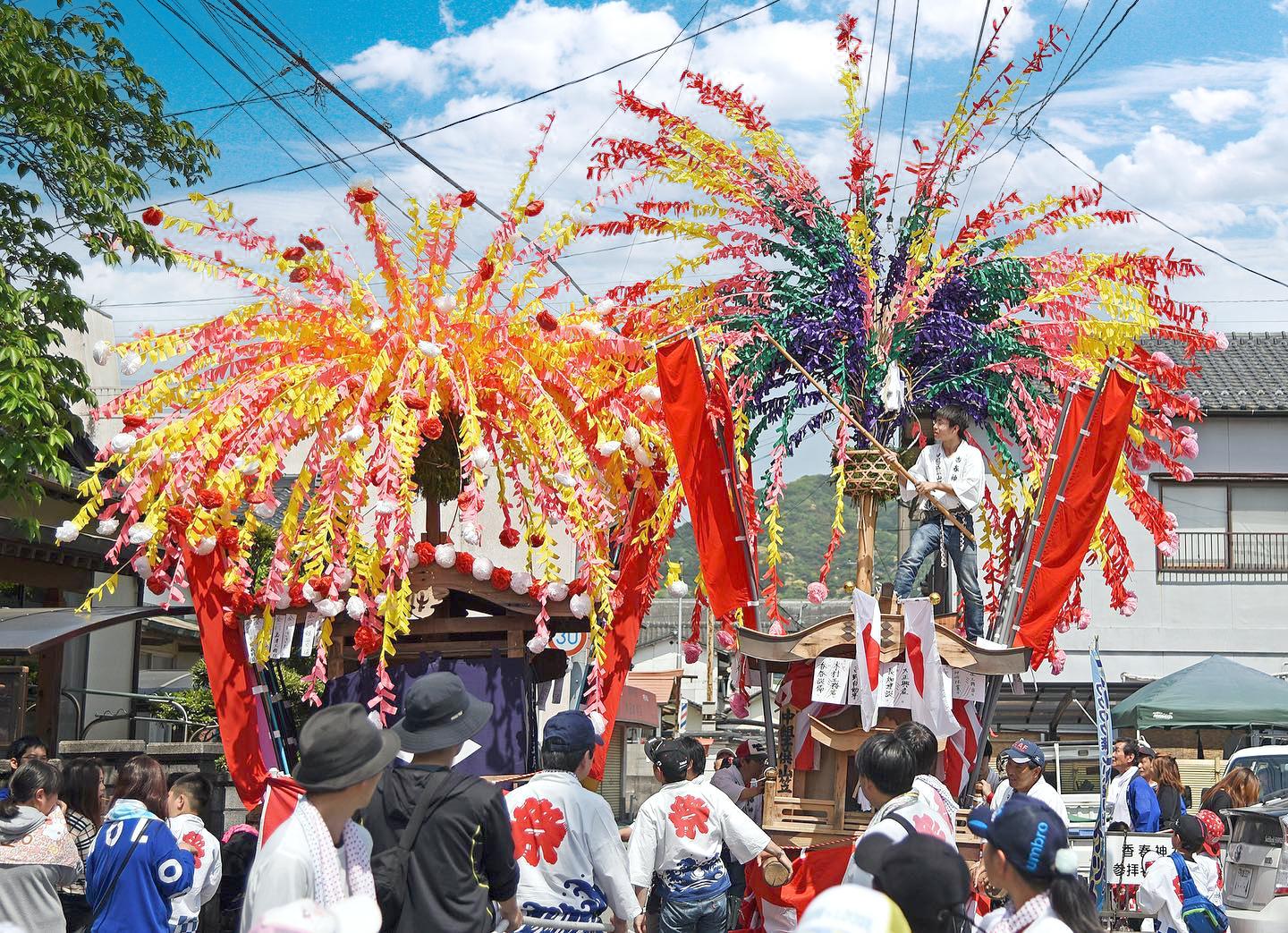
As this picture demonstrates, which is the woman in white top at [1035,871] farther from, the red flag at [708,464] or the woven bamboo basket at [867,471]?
the woven bamboo basket at [867,471]

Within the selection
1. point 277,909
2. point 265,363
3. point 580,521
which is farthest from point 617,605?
point 277,909

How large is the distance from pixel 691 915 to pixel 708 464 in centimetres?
268

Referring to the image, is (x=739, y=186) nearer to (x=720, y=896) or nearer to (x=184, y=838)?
(x=720, y=896)

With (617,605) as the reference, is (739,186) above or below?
above

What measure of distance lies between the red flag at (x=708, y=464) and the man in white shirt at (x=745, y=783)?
7.92 ft

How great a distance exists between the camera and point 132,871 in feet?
20.8

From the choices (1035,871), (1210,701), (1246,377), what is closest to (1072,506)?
(1035,871)

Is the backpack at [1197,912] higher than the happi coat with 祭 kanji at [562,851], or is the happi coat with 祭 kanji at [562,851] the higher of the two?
the happi coat with 祭 kanji at [562,851]

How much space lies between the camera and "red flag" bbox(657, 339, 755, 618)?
8297 millimetres

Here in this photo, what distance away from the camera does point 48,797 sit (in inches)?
253

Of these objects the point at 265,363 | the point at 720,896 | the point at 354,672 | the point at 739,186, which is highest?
the point at 739,186

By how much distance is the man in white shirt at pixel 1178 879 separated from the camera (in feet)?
26.9

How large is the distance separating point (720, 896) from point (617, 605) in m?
2.02

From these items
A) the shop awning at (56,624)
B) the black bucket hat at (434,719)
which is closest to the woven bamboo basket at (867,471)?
the black bucket hat at (434,719)
